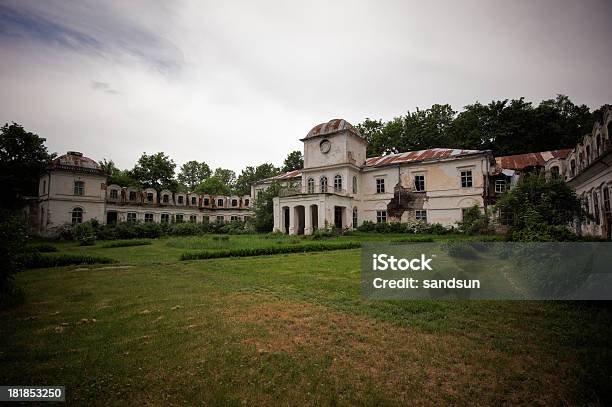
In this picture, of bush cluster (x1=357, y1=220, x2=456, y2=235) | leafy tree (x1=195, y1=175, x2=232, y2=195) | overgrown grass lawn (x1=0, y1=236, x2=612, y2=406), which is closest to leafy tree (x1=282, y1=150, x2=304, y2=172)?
leafy tree (x1=195, y1=175, x2=232, y2=195)

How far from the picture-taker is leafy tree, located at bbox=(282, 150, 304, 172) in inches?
2044

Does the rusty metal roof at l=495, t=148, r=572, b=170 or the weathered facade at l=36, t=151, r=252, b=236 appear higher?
the rusty metal roof at l=495, t=148, r=572, b=170

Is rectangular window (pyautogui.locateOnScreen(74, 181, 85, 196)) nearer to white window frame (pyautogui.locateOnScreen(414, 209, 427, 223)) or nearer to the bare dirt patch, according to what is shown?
the bare dirt patch

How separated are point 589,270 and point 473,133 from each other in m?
36.2

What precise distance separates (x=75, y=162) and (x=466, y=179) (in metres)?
38.9

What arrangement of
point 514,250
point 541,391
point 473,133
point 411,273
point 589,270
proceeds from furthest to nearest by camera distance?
point 473,133, point 411,273, point 514,250, point 589,270, point 541,391

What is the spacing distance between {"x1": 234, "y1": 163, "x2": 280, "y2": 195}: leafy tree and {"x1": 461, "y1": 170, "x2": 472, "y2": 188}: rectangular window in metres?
36.6

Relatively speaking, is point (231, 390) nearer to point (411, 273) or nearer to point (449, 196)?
point (411, 273)

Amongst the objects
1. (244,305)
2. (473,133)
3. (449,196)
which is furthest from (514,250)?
(473,133)

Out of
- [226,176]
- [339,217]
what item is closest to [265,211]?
[339,217]

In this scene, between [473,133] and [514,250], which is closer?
[514,250]

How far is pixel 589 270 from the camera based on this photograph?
5.41 metres

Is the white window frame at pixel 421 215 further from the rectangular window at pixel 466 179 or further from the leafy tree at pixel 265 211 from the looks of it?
the leafy tree at pixel 265 211

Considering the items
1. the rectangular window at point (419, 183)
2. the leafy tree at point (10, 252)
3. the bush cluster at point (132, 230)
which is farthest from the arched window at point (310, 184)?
the leafy tree at point (10, 252)
